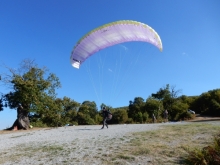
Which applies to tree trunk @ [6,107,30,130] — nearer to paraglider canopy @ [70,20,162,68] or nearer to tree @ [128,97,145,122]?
paraglider canopy @ [70,20,162,68]

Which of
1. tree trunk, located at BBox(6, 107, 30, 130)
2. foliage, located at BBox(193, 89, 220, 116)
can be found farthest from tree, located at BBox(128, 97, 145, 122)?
tree trunk, located at BBox(6, 107, 30, 130)

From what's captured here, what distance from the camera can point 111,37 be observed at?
46.4 feet

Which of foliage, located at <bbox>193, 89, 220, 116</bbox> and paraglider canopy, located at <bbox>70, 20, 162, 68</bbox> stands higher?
paraglider canopy, located at <bbox>70, 20, 162, 68</bbox>

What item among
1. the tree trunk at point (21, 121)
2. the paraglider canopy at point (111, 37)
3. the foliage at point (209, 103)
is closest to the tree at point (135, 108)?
the foliage at point (209, 103)

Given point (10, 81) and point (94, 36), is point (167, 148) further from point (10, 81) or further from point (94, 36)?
point (10, 81)

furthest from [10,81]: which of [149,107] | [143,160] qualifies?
[149,107]

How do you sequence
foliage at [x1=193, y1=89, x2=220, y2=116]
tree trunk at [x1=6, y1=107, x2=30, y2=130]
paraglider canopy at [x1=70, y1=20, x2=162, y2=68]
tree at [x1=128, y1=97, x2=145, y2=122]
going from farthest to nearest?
tree at [x1=128, y1=97, x2=145, y2=122] < foliage at [x1=193, y1=89, x2=220, y2=116] < tree trunk at [x1=6, y1=107, x2=30, y2=130] < paraglider canopy at [x1=70, y1=20, x2=162, y2=68]

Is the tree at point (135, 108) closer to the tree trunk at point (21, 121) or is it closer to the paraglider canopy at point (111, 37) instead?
the tree trunk at point (21, 121)

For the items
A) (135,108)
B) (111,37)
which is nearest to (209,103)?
(135,108)

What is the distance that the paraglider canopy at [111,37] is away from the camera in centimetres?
1300

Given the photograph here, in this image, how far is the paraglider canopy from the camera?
512 inches

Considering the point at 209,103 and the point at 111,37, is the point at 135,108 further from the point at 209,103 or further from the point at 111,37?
the point at 111,37

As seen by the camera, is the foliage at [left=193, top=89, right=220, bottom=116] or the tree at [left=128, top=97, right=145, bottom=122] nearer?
the foliage at [left=193, top=89, right=220, bottom=116]

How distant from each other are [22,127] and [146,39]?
61.4 feet
